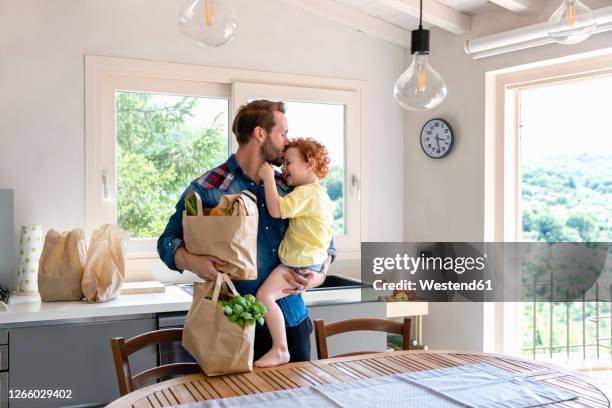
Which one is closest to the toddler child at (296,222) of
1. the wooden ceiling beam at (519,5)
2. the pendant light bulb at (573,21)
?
the pendant light bulb at (573,21)

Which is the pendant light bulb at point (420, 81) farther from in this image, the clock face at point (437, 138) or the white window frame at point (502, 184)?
the clock face at point (437, 138)

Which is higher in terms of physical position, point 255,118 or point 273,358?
point 255,118

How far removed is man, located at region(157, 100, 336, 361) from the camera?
78.5 inches

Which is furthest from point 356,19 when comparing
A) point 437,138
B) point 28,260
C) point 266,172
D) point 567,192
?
Answer: point 28,260

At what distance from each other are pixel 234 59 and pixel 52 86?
38.0 inches

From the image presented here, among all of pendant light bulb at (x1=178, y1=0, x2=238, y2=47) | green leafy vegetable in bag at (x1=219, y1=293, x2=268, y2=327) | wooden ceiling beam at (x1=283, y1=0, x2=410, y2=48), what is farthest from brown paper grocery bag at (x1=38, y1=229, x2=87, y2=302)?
wooden ceiling beam at (x1=283, y1=0, x2=410, y2=48)

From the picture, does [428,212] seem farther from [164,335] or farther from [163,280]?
[164,335]

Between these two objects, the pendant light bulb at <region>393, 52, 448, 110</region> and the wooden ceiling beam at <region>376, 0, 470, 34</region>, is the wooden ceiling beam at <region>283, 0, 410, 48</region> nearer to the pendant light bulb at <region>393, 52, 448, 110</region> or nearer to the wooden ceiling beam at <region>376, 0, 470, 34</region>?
the wooden ceiling beam at <region>376, 0, 470, 34</region>

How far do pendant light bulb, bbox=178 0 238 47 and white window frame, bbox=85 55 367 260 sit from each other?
69.4 inches

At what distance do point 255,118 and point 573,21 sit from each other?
964mm

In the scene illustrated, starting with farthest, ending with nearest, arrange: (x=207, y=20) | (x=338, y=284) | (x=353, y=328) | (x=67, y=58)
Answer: (x=338, y=284) → (x=67, y=58) → (x=353, y=328) → (x=207, y=20)

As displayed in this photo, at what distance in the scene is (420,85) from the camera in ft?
5.74

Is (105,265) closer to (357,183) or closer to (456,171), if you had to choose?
(357,183)

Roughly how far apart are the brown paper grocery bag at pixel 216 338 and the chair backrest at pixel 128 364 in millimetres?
188
